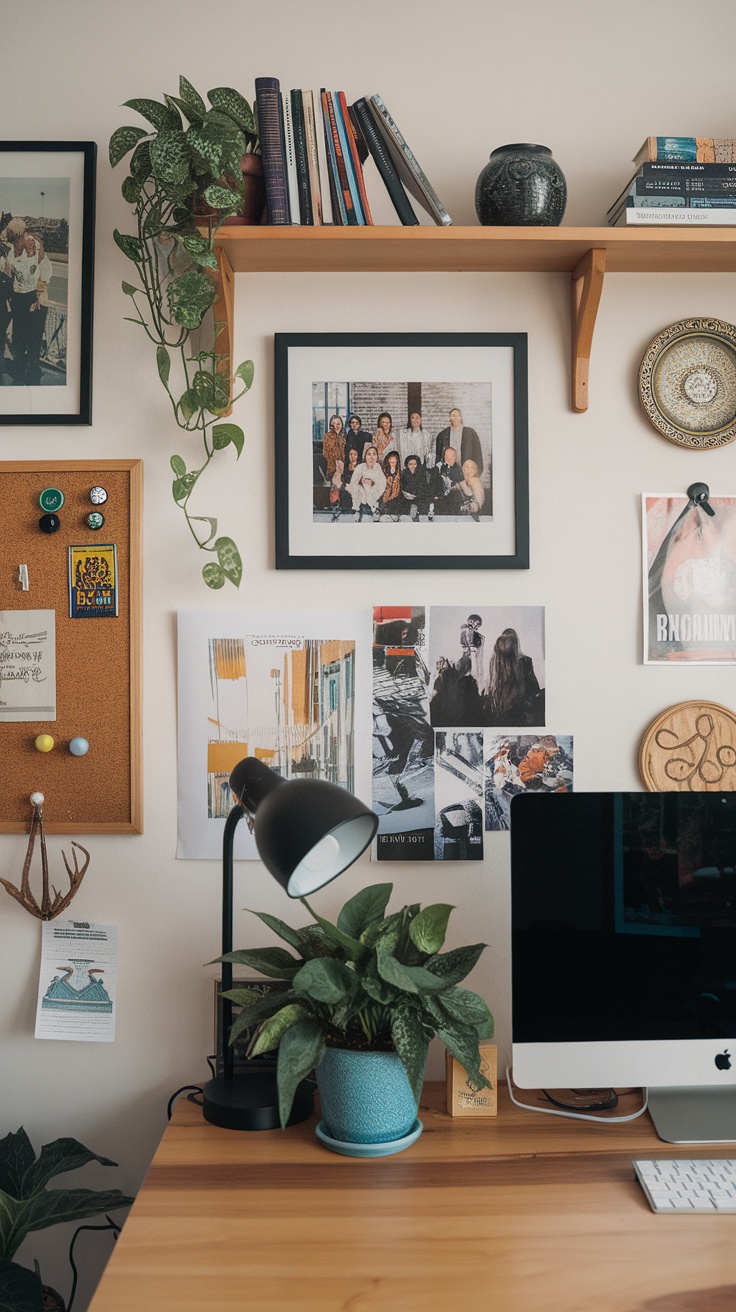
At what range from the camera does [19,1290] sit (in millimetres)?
1229

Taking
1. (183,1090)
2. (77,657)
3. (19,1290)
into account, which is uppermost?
(77,657)

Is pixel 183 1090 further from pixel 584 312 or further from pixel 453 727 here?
pixel 584 312

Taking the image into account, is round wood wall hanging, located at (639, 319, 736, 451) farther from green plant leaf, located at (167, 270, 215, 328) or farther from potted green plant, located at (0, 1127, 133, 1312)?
potted green plant, located at (0, 1127, 133, 1312)

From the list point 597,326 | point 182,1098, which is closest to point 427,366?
point 597,326

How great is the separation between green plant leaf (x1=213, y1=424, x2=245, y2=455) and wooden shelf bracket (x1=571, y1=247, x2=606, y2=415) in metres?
0.53

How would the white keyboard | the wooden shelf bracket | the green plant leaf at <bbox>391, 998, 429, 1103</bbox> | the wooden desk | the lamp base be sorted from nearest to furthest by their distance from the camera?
1. the wooden desk
2. the white keyboard
3. the green plant leaf at <bbox>391, 998, 429, 1103</bbox>
4. the lamp base
5. the wooden shelf bracket

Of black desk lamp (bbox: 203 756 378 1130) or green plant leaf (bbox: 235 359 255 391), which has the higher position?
green plant leaf (bbox: 235 359 255 391)

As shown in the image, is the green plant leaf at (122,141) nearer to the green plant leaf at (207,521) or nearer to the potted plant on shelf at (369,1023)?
the green plant leaf at (207,521)

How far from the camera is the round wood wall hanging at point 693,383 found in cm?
157

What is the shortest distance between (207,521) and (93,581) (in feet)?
0.66

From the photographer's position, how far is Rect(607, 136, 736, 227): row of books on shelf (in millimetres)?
1434

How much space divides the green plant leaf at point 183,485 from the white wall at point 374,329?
84mm

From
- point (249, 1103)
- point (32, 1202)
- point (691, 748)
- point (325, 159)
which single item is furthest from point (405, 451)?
point (32, 1202)

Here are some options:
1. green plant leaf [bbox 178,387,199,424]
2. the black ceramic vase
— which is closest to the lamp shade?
green plant leaf [bbox 178,387,199,424]
